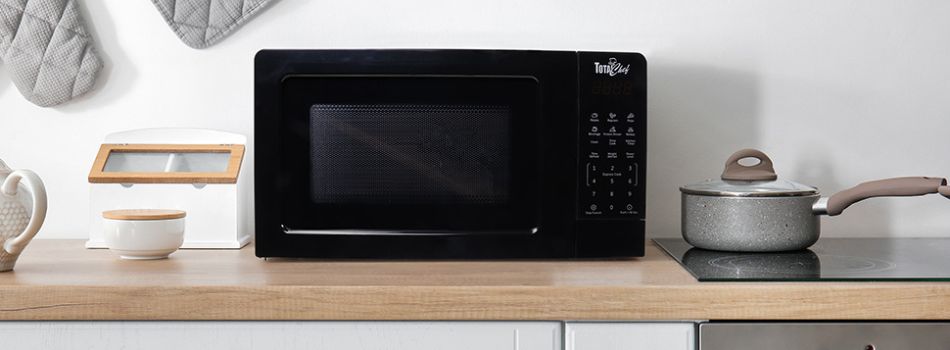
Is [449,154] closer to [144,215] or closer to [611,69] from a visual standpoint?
[611,69]

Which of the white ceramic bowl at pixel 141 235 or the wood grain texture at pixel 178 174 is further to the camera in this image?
the wood grain texture at pixel 178 174

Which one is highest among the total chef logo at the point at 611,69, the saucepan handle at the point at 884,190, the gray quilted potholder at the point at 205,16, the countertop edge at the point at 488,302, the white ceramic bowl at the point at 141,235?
the gray quilted potholder at the point at 205,16

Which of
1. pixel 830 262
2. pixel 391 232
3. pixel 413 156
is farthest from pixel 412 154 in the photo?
pixel 830 262

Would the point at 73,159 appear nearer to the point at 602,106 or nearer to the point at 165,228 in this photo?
the point at 165,228

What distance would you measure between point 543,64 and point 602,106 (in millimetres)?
98

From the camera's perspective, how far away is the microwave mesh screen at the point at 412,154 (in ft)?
4.02

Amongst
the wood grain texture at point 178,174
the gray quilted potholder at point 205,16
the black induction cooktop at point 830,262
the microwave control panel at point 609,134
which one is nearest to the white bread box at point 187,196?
the wood grain texture at point 178,174

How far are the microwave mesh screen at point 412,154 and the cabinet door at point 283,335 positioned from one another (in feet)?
0.83

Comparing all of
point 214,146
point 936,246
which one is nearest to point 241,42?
point 214,146

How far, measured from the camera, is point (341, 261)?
47.9 inches


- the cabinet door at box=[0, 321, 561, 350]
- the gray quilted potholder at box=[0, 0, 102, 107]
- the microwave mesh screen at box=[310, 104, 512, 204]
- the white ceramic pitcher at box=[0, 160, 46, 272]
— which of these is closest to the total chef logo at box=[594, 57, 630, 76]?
the microwave mesh screen at box=[310, 104, 512, 204]

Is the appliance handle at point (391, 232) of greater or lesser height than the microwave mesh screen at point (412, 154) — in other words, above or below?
below

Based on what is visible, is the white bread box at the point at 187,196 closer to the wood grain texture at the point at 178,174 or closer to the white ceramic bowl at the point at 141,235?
the wood grain texture at the point at 178,174

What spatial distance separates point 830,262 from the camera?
1.18 metres
